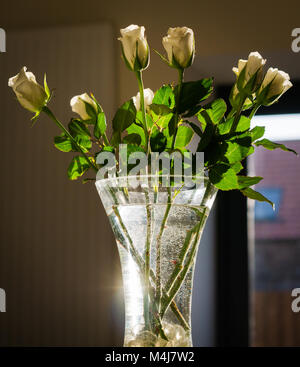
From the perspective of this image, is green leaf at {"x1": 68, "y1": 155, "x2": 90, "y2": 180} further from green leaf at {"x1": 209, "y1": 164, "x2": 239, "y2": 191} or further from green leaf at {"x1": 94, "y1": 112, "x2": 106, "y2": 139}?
green leaf at {"x1": 209, "y1": 164, "x2": 239, "y2": 191}

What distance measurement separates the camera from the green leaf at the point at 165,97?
64 cm

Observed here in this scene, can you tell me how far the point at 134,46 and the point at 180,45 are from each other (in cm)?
5

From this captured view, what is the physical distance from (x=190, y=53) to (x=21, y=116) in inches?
58.1

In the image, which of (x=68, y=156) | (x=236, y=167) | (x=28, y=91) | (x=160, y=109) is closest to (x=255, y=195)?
(x=236, y=167)

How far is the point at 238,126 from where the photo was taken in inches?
25.0

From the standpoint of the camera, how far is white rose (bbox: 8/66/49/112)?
1.94 ft

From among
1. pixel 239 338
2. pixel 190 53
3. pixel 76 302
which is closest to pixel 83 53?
pixel 76 302

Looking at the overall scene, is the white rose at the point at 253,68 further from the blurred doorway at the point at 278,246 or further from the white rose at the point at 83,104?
the blurred doorway at the point at 278,246

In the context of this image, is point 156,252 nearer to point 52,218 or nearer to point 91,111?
point 91,111

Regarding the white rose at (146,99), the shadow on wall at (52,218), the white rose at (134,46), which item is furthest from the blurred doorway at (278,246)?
the white rose at (134,46)

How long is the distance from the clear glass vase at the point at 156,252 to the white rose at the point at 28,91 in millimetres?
110

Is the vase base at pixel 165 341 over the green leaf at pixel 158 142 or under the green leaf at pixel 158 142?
under

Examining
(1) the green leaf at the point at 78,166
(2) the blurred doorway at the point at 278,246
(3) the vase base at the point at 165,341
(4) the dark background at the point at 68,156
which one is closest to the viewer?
(3) the vase base at the point at 165,341

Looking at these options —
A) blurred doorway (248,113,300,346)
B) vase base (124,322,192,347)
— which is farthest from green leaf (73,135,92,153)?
blurred doorway (248,113,300,346)
